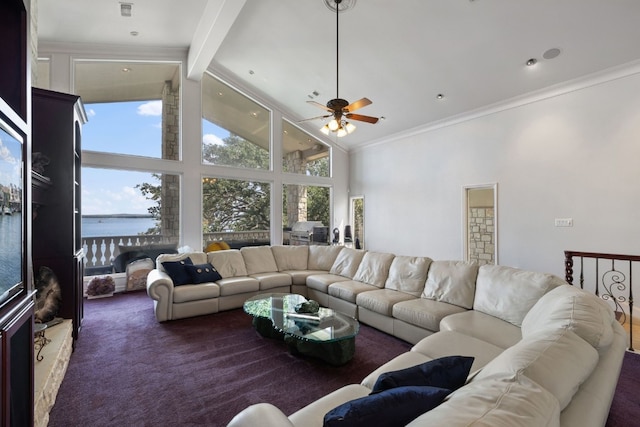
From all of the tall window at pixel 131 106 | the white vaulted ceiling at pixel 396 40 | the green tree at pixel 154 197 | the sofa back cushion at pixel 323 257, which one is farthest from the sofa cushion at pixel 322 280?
the tall window at pixel 131 106

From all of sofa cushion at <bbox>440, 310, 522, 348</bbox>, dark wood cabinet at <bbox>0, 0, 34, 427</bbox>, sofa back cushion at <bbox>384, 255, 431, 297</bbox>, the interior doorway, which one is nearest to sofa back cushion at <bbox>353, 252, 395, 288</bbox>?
sofa back cushion at <bbox>384, 255, 431, 297</bbox>

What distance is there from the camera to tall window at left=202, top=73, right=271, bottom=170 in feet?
21.1

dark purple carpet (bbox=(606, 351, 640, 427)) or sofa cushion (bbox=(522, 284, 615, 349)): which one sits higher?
sofa cushion (bbox=(522, 284, 615, 349))

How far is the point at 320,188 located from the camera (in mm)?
8227

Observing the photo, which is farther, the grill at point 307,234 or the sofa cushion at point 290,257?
the grill at point 307,234

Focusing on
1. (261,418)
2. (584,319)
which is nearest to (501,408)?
(261,418)

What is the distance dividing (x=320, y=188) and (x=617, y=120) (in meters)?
5.75

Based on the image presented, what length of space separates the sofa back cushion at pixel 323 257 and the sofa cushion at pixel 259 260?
644mm

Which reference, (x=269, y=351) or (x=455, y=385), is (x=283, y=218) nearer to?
(x=269, y=351)

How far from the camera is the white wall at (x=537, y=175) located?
4.17 metres

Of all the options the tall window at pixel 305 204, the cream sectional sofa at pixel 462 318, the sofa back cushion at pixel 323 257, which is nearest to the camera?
the cream sectional sofa at pixel 462 318

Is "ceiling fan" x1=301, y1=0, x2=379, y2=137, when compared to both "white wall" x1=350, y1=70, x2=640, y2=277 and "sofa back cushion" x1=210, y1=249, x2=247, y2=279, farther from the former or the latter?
"white wall" x1=350, y1=70, x2=640, y2=277

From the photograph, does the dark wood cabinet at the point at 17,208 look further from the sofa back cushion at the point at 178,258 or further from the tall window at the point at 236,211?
the tall window at the point at 236,211

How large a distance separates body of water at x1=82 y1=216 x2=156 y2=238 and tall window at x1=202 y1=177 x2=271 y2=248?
42.4 inches
